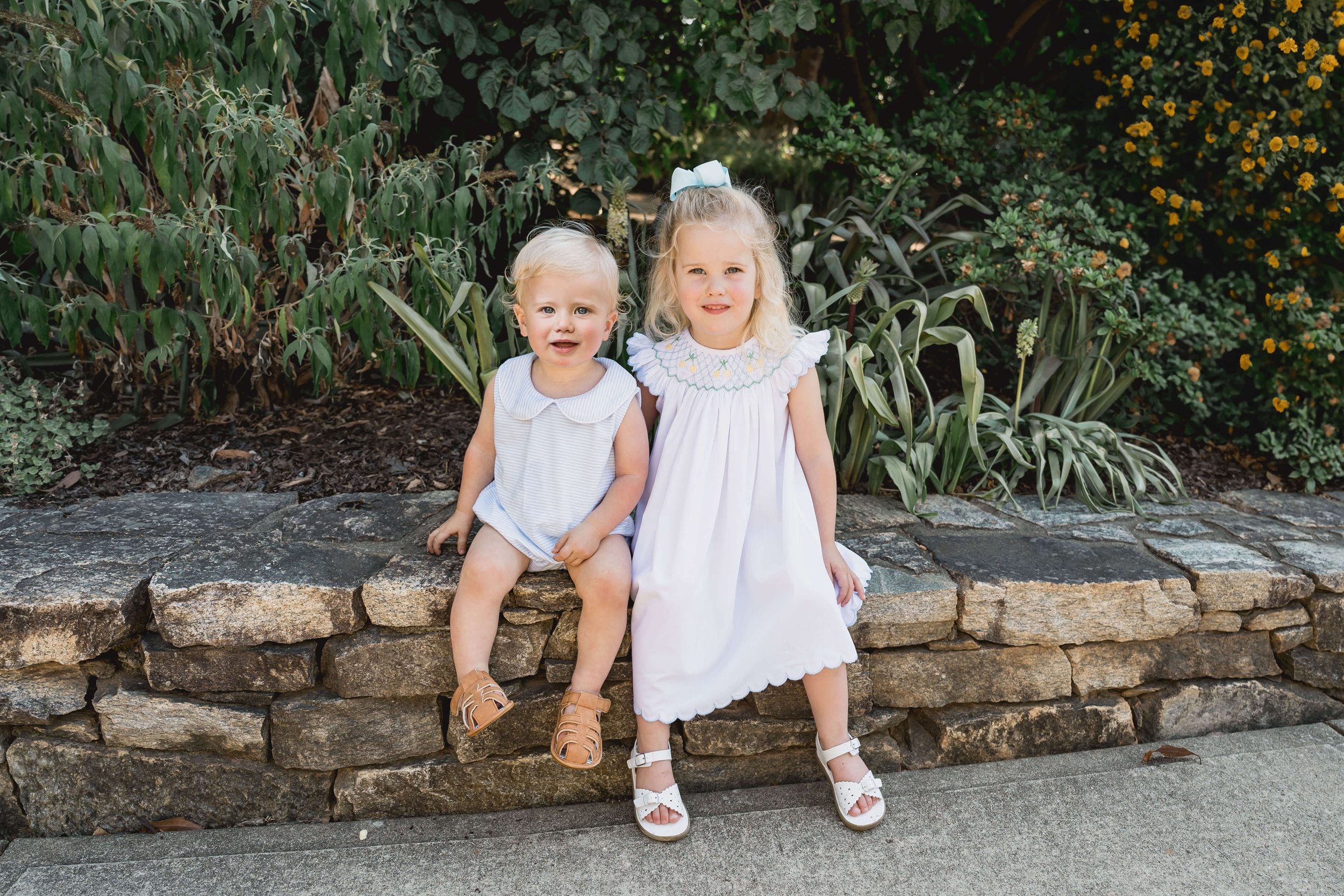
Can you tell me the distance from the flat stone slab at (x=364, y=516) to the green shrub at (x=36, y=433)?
69cm

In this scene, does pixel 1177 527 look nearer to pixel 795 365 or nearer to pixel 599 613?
pixel 795 365

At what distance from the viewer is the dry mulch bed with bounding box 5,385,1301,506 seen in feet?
7.38

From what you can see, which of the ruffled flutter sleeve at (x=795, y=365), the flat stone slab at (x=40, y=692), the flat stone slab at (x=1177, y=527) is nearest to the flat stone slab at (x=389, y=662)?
the flat stone slab at (x=40, y=692)

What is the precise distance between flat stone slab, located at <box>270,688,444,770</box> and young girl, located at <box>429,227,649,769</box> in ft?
0.37

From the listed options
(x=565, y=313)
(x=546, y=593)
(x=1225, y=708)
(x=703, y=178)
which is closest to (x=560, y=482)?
(x=546, y=593)

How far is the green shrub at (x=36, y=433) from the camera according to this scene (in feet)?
7.16

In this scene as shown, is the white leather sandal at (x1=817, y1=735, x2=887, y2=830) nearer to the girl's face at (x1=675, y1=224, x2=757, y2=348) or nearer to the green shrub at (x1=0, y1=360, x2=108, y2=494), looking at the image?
the girl's face at (x1=675, y1=224, x2=757, y2=348)

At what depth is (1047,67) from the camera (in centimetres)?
340

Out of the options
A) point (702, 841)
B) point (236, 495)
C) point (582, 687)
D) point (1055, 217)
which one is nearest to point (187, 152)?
point (236, 495)

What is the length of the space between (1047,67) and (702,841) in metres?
3.10

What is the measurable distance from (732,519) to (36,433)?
180 centimetres

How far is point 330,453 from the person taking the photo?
2.38 m

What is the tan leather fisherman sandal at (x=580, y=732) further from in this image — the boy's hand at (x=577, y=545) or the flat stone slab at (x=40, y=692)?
the flat stone slab at (x=40, y=692)

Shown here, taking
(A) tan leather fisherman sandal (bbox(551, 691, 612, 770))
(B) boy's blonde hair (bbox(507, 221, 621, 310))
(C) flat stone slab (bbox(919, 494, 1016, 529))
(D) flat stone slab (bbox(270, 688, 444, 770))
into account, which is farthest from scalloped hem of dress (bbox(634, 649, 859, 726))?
(B) boy's blonde hair (bbox(507, 221, 621, 310))
